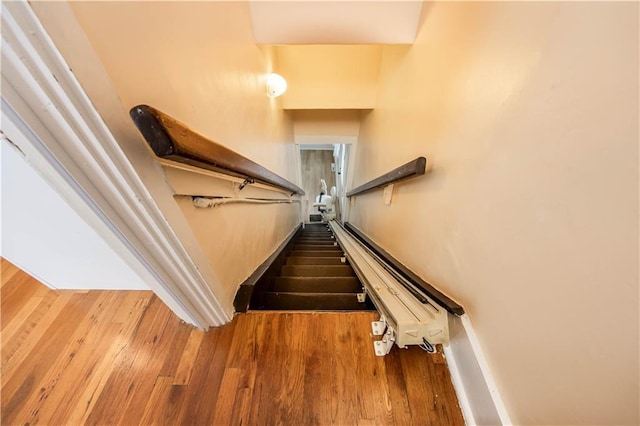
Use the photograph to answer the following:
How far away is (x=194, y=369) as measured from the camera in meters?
0.87

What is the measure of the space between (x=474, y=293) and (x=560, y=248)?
0.32 metres

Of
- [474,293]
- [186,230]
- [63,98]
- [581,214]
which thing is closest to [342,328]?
[474,293]

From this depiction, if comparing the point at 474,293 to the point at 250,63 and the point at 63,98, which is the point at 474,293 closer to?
the point at 63,98

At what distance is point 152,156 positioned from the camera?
1.80 ft

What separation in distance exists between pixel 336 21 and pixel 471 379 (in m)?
1.82

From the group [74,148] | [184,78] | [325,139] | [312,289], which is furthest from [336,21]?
[325,139]

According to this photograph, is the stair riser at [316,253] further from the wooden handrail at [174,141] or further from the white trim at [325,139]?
the wooden handrail at [174,141]

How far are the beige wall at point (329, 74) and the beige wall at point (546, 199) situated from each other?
1637 millimetres

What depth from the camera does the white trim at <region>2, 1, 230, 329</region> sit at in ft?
1.01

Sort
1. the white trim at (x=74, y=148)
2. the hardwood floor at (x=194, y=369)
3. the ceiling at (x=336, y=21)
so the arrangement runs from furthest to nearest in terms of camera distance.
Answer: the ceiling at (x=336, y=21)
the hardwood floor at (x=194, y=369)
the white trim at (x=74, y=148)

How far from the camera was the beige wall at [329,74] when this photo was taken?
2375 mm

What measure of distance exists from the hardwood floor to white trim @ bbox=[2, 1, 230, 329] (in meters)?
0.49

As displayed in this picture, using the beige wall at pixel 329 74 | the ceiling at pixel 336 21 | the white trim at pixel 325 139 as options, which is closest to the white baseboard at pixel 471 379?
the ceiling at pixel 336 21

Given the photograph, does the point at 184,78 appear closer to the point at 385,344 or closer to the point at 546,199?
the point at 546,199
